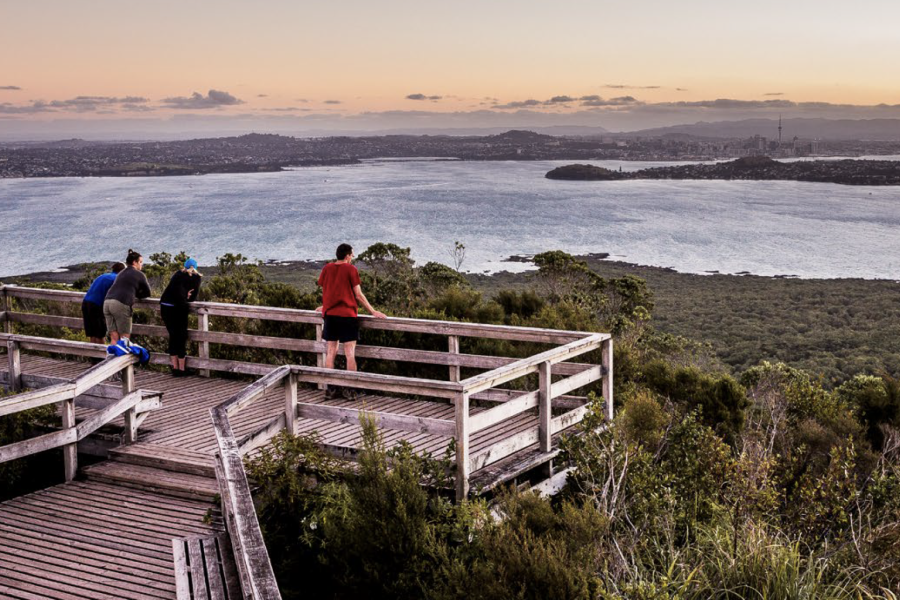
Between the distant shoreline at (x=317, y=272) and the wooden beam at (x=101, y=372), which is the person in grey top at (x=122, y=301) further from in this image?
the distant shoreline at (x=317, y=272)

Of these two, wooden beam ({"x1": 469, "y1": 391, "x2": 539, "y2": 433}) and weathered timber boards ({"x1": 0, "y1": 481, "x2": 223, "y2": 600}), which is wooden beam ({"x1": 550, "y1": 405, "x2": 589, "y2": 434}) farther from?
weathered timber boards ({"x1": 0, "y1": 481, "x2": 223, "y2": 600})

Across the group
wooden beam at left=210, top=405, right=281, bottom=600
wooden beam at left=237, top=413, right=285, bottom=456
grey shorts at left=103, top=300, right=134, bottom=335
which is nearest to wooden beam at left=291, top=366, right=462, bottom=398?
wooden beam at left=237, top=413, right=285, bottom=456

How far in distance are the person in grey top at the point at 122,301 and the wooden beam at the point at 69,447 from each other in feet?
10.5

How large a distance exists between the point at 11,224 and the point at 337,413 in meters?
132

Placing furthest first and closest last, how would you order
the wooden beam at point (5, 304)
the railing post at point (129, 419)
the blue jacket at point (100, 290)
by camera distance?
the wooden beam at point (5, 304)
the blue jacket at point (100, 290)
the railing post at point (129, 419)

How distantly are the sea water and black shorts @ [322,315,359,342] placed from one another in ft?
227

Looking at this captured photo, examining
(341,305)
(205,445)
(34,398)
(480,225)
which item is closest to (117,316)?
(341,305)

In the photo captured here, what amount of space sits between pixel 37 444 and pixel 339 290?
3.38 m

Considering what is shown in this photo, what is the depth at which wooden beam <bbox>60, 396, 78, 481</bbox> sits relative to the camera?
280 inches

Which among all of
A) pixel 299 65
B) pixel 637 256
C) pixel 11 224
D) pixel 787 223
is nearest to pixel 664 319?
pixel 637 256

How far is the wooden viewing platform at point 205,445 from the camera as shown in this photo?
5.20 metres

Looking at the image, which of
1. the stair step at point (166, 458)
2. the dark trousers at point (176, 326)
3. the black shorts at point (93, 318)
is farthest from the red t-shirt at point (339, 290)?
the black shorts at point (93, 318)

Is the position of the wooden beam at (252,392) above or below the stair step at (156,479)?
above

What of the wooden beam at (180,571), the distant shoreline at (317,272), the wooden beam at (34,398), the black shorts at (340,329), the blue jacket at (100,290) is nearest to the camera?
the wooden beam at (180,571)
